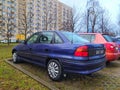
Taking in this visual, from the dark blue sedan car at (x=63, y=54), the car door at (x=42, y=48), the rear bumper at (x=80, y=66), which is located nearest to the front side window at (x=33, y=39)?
the dark blue sedan car at (x=63, y=54)

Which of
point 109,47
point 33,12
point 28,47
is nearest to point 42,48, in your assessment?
point 28,47

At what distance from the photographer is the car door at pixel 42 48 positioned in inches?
192

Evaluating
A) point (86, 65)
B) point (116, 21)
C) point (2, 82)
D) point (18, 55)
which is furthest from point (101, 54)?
point (116, 21)

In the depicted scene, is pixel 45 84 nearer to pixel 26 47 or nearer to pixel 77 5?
pixel 26 47

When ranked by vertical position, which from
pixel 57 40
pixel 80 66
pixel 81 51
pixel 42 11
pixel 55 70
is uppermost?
pixel 42 11

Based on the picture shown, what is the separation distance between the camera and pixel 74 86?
13.9 ft

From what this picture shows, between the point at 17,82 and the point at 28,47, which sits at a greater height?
the point at 28,47

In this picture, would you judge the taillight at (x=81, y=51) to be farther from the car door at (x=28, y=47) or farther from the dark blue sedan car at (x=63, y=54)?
the car door at (x=28, y=47)

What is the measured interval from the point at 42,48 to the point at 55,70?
3.13 feet

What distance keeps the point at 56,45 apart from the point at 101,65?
1.56 m

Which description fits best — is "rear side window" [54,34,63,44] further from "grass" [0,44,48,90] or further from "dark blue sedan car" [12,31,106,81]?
"grass" [0,44,48,90]

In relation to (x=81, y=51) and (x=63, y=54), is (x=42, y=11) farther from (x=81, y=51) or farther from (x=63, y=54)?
(x=81, y=51)

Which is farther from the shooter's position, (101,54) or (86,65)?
(101,54)

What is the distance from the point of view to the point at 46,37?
17.0 feet
